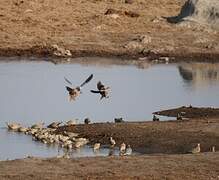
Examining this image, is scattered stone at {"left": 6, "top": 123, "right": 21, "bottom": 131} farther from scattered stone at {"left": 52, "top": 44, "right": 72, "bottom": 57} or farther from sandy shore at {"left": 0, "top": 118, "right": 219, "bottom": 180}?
scattered stone at {"left": 52, "top": 44, "right": 72, "bottom": 57}

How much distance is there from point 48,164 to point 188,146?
5762mm

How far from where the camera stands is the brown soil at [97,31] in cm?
4403

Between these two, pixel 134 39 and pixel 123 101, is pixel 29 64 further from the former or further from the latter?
pixel 123 101

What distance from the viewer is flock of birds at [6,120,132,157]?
22566 mm

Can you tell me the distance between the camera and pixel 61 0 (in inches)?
2099

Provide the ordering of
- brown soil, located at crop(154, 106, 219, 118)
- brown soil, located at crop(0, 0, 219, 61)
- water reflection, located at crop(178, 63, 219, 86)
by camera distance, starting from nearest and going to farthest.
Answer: brown soil, located at crop(154, 106, 219, 118) < water reflection, located at crop(178, 63, 219, 86) < brown soil, located at crop(0, 0, 219, 61)

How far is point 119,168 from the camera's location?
1712 cm

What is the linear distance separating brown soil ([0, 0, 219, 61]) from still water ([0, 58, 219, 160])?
7.37 feet

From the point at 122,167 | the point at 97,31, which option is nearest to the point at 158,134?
the point at 122,167

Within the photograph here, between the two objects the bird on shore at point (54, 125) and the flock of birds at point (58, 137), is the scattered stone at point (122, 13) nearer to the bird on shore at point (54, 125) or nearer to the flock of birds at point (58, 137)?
the flock of birds at point (58, 137)

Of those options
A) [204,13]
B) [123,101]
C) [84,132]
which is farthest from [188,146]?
[204,13]

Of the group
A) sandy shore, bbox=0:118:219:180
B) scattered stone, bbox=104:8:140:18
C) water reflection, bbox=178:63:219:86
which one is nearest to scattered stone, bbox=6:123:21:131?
sandy shore, bbox=0:118:219:180

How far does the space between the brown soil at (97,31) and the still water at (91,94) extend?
2.25 m

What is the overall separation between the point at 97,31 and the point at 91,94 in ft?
48.7
